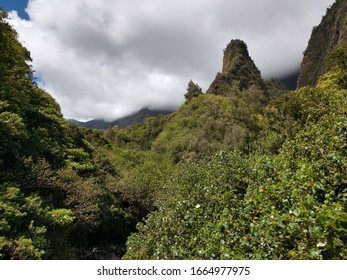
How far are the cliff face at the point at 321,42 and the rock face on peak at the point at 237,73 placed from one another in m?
14.3

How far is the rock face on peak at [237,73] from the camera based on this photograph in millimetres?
59294

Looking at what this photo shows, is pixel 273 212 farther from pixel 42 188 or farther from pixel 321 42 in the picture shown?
pixel 321 42

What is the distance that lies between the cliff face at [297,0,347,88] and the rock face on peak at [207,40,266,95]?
14.3 metres

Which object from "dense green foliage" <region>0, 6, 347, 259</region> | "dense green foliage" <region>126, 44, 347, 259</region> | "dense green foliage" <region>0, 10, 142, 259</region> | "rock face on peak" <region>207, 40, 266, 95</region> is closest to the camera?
"dense green foliage" <region>126, 44, 347, 259</region>

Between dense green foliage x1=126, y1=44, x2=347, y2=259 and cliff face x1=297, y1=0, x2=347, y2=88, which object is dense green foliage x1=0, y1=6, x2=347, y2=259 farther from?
cliff face x1=297, y1=0, x2=347, y2=88

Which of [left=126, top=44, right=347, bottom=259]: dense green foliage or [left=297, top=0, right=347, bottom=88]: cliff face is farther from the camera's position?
[left=297, top=0, right=347, bottom=88]: cliff face

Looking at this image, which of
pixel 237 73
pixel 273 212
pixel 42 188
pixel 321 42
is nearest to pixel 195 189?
pixel 42 188

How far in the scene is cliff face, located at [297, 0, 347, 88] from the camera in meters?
65.8

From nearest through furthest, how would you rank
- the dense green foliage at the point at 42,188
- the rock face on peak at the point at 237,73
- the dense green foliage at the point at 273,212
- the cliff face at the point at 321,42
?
the dense green foliage at the point at 273,212 → the dense green foliage at the point at 42,188 → the rock face on peak at the point at 237,73 → the cliff face at the point at 321,42

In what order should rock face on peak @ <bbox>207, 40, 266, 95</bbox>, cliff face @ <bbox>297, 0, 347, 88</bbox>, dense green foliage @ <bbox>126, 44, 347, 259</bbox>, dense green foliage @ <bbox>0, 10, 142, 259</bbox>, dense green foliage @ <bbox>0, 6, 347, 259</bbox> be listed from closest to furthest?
dense green foliage @ <bbox>126, 44, 347, 259</bbox> → dense green foliage @ <bbox>0, 6, 347, 259</bbox> → dense green foliage @ <bbox>0, 10, 142, 259</bbox> → rock face on peak @ <bbox>207, 40, 266, 95</bbox> → cliff face @ <bbox>297, 0, 347, 88</bbox>

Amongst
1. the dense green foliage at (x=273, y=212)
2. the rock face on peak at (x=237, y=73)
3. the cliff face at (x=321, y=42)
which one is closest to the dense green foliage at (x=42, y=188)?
the dense green foliage at (x=273, y=212)

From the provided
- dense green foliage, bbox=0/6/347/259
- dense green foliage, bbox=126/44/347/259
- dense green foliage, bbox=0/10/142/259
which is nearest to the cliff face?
dense green foliage, bbox=0/6/347/259

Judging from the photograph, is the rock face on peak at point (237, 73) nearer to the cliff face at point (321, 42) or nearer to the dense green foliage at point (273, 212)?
the cliff face at point (321, 42)
